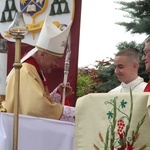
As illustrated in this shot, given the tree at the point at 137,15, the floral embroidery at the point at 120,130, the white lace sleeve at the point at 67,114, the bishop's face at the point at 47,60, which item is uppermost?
the tree at the point at 137,15

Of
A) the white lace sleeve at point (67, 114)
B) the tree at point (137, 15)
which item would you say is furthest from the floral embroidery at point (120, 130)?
the tree at point (137, 15)

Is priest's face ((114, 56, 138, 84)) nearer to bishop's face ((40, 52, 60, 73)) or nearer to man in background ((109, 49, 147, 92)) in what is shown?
man in background ((109, 49, 147, 92))

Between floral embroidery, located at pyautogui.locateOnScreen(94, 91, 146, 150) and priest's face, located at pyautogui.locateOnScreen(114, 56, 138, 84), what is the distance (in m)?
2.13

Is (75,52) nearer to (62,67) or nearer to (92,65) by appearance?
(62,67)

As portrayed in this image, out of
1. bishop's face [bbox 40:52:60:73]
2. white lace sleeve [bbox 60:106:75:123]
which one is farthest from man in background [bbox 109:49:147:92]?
white lace sleeve [bbox 60:106:75:123]

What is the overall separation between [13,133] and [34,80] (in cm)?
76

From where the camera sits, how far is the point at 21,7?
5.97 metres

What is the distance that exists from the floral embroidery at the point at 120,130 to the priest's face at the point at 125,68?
2.13m

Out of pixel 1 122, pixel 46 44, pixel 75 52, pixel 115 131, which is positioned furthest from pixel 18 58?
pixel 75 52

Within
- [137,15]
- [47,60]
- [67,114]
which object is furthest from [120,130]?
[137,15]

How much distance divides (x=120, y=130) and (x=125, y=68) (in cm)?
223

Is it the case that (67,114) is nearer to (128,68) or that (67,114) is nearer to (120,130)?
(128,68)

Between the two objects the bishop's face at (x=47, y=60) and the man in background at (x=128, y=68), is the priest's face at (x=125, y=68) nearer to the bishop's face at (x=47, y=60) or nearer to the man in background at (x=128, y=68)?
the man in background at (x=128, y=68)

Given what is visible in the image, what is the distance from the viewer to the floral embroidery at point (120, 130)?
8.86 ft
